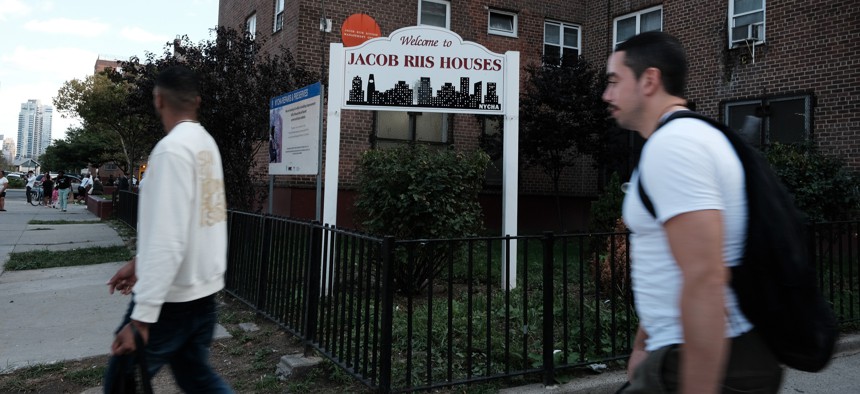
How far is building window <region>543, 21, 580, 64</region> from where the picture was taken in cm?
1612

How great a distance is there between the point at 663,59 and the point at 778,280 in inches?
26.1

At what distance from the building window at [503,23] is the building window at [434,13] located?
1262 millimetres

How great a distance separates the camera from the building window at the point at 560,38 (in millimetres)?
16125

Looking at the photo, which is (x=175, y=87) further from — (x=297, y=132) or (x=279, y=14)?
(x=279, y=14)

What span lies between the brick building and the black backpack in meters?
10.8

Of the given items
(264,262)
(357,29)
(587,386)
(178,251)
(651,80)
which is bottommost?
(587,386)

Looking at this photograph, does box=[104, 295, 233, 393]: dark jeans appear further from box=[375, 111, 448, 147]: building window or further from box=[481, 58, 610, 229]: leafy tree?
box=[375, 111, 448, 147]: building window

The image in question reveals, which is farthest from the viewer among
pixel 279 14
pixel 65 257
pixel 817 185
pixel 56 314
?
pixel 279 14

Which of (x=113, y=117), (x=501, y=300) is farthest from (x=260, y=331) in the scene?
(x=113, y=117)

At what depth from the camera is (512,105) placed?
7719 mm

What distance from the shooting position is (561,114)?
12.6 m

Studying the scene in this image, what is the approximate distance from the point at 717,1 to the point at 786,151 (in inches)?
191

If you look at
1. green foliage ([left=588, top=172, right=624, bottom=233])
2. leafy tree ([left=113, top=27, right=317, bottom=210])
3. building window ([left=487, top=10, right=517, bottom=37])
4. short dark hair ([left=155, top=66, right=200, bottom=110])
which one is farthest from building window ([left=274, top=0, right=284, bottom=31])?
short dark hair ([left=155, top=66, right=200, bottom=110])

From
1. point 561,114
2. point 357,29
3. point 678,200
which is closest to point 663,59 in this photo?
point 678,200
